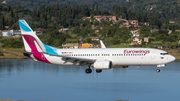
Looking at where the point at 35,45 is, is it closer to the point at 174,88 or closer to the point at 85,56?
the point at 85,56

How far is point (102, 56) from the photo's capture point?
181 ft

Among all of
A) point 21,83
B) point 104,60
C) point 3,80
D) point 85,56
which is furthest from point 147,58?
point 3,80

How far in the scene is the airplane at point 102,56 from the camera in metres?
53.9

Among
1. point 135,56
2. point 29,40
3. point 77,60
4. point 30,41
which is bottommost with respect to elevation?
point 77,60

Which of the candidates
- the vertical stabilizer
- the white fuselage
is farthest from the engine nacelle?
the vertical stabilizer

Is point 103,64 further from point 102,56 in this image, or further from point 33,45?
point 33,45

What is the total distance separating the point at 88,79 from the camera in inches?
2756

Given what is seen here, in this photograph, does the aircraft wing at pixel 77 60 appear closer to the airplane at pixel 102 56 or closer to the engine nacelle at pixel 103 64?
the airplane at pixel 102 56

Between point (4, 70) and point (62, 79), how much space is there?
21.8 metres

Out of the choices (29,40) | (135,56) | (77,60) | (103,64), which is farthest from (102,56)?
(29,40)

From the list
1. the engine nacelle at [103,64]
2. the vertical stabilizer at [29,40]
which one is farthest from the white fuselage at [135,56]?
the vertical stabilizer at [29,40]

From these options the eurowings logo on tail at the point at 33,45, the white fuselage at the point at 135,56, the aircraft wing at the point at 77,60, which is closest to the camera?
the white fuselage at the point at 135,56

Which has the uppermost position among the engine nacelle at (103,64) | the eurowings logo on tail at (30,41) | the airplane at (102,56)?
the eurowings logo on tail at (30,41)

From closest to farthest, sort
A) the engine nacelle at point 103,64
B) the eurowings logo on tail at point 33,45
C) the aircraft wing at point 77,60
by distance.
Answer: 1. the engine nacelle at point 103,64
2. the aircraft wing at point 77,60
3. the eurowings logo on tail at point 33,45
